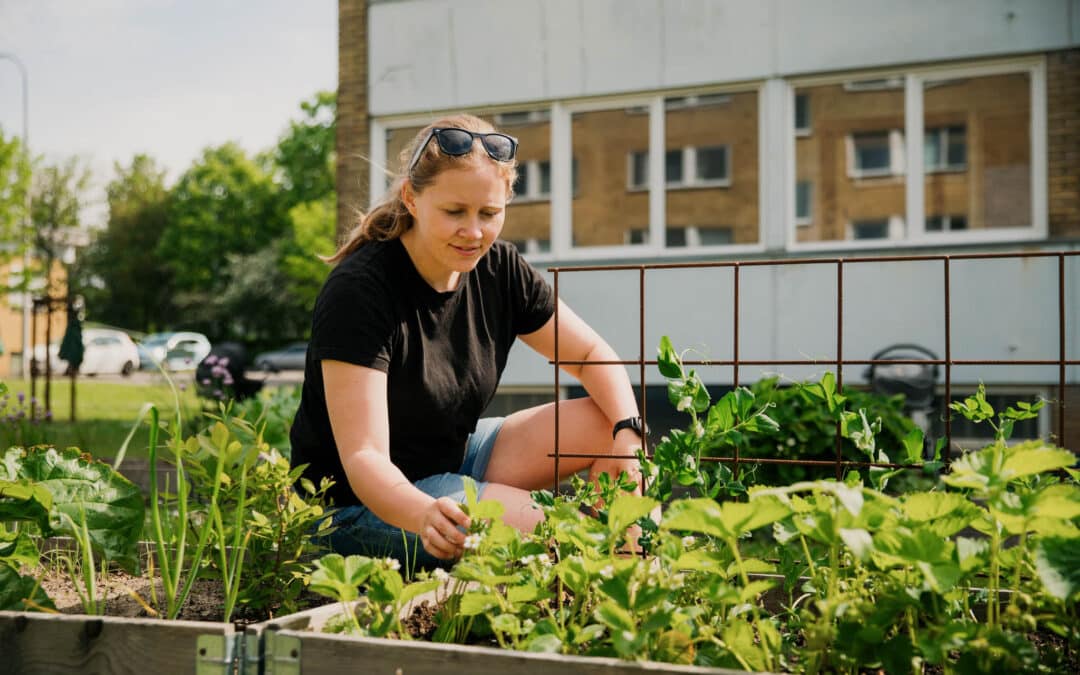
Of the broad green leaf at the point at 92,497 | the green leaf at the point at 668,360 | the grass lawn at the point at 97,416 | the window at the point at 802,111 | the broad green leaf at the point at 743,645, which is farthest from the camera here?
the window at the point at 802,111

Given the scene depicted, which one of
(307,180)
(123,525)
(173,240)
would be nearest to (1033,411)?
(123,525)

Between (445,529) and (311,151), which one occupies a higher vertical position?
(311,151)

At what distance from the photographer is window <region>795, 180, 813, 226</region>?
8.23m

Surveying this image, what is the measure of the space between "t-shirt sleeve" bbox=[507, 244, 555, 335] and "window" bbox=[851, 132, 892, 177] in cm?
640

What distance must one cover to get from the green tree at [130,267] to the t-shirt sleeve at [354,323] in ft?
144

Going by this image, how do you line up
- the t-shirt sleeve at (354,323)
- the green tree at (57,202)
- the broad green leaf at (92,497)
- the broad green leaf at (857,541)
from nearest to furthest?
the broad green leaf at (857,541), the broad green leaf at (92,497), the t-shirt sleeve at (354,323), the green tree at (57,202)

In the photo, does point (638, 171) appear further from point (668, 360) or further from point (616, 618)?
point (616, 618)

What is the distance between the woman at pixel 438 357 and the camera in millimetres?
1897

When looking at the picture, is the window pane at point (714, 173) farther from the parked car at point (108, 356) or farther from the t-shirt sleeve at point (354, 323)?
the parked car at point (108, 356)

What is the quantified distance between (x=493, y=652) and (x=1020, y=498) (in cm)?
68

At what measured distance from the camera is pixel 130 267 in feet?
141

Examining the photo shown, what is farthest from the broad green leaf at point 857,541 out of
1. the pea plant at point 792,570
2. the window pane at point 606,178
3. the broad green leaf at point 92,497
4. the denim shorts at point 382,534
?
the window pane at point 606,178

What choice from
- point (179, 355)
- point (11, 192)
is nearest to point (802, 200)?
point (179, 355)

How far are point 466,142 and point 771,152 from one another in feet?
20.1
